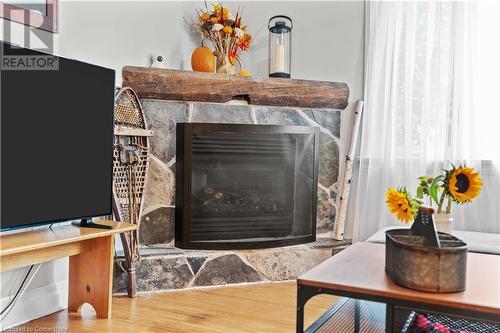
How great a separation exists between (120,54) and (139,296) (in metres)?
1.47

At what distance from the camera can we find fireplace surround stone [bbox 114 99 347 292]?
3.04 metres

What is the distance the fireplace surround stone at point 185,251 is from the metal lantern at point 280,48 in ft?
0.95

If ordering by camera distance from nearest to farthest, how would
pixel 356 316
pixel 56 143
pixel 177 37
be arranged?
pixel 356 316
pixel 56 143
pixel 177 37

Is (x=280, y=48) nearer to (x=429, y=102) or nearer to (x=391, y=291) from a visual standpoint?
(x=429, y=102)

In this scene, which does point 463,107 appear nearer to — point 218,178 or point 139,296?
point 218,178

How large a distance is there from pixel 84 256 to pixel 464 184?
6.23 feet

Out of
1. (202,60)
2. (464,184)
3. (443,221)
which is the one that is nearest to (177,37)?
(202,60)

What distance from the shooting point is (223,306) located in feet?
9.07

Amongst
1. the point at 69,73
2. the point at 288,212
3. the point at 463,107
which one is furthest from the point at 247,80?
the point at 463,107

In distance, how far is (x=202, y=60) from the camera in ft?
10.7

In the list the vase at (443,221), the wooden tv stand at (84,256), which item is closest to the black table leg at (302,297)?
the vase at (443,221)

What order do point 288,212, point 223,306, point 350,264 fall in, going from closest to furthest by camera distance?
point 350,264, point 223,306, point 288,212

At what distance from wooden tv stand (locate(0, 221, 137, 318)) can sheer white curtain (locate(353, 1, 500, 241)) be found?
1894 mm

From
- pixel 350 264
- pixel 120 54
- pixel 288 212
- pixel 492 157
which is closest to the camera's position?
pixel 350 264
